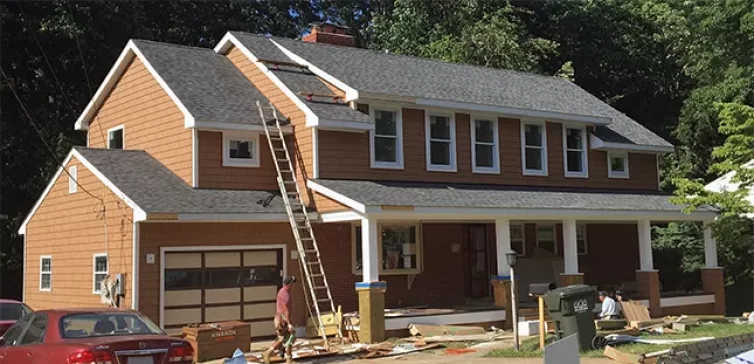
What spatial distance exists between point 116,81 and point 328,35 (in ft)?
23.2

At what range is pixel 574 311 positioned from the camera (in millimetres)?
16203

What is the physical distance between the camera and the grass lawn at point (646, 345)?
15.9 meters

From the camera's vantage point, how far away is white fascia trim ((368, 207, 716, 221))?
19875 millimetres

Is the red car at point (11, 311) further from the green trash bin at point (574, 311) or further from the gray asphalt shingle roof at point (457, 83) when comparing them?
the green trash bin at point (574, 311)

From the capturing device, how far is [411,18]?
1764 inches

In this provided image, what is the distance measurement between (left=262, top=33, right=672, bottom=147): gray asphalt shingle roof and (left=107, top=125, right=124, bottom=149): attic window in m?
5.26

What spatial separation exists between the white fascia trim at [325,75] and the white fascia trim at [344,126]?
763mm

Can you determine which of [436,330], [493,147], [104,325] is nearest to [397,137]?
[493,147]

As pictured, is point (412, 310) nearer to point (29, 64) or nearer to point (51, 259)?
point (51, 259)

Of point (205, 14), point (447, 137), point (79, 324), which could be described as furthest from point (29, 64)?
point (79, 324)

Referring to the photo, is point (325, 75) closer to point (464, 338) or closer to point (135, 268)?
point (135, 268)

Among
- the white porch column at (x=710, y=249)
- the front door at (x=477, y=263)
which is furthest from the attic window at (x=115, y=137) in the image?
the white porch column at (x=710, y=249)

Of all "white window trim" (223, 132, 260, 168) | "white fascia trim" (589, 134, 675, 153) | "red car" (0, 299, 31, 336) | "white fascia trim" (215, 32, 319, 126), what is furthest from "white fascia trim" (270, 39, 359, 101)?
"red car" (0, 299, 31, 336)

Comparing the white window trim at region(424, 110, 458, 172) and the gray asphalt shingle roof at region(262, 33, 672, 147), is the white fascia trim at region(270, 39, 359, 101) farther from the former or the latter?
the white window trim at region(424, 110, 458, 172)
